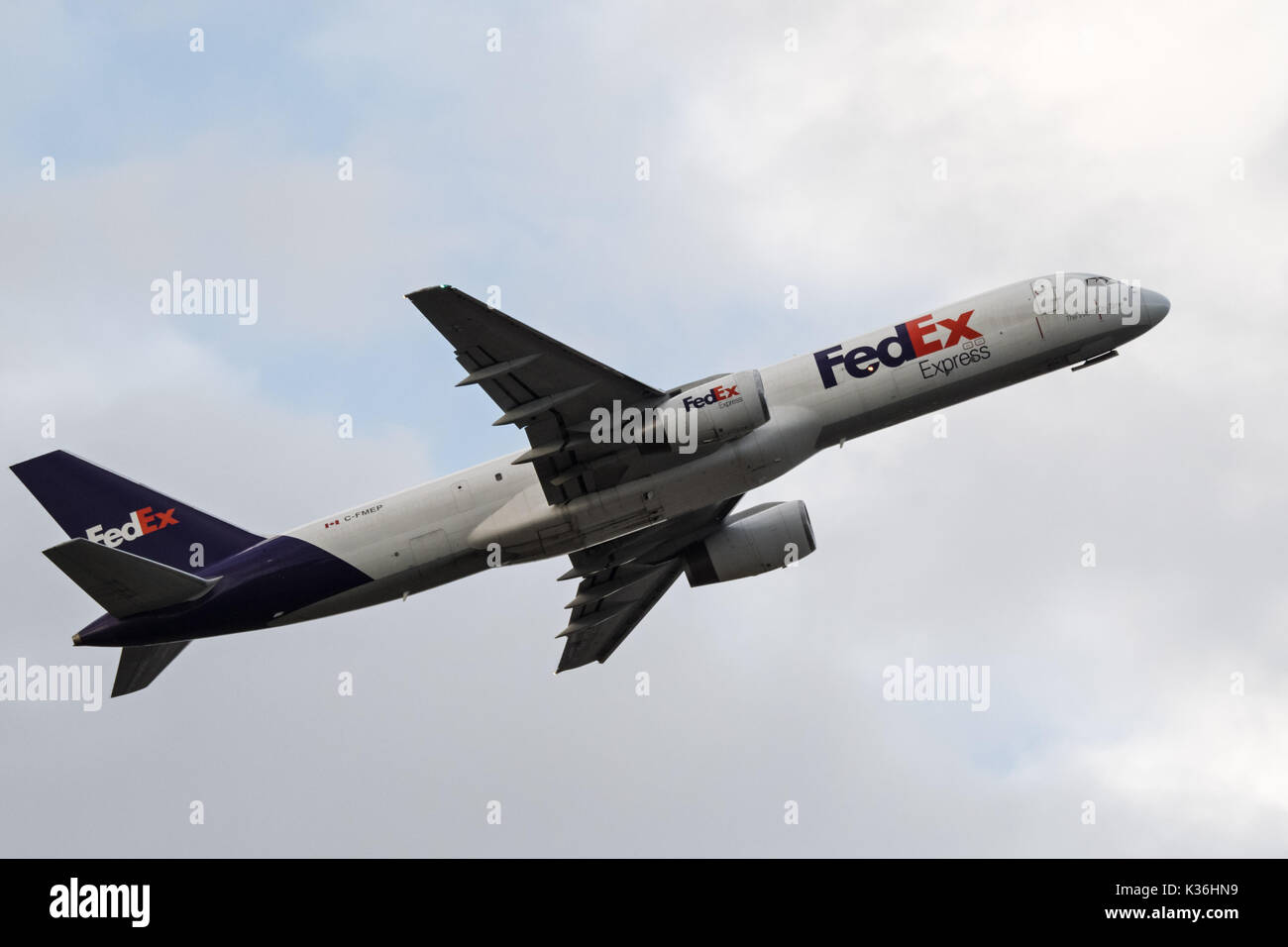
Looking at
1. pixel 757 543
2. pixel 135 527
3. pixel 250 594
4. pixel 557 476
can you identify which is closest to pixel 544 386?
pixel 557 476

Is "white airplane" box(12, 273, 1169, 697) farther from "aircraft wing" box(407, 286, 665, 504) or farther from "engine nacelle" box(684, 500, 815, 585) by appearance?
"engine nacelle" box(684, 500, 815, 585)

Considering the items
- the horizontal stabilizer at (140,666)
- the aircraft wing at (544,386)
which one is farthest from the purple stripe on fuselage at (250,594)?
the aircraft wing at (544,386)

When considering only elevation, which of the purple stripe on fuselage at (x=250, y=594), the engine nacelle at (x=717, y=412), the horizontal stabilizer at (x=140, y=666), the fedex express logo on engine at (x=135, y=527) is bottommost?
the horizontal stabilizer at (x=140, y=666)

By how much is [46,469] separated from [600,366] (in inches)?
774

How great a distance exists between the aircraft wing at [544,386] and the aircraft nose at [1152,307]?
16681mm

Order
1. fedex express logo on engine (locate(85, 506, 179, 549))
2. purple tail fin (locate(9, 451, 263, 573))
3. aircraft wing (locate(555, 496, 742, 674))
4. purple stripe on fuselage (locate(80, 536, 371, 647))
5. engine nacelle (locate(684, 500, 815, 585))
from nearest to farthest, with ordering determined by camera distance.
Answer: purple stripe on fuselage (locate(80, 536, 371, 647)) < purple tail fin (locate(9, 451, 263, 573)) < fedex express logo on engine (locate(85, 506, 179, 549)) < engine nacelle (locate(684, 500, 815, 585)) < aircraft wing (locate(555, 496, 742, 674))

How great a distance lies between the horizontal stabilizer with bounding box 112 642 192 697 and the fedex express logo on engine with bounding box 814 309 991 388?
2461cm

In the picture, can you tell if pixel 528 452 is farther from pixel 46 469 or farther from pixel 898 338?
pixel 46 469

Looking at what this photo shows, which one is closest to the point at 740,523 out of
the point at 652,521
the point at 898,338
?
the point at 652,521

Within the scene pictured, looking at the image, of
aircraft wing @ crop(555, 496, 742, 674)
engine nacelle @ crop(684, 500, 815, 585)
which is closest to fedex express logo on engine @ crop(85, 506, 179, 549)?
aircraft wing @ crop(555, 496, 742, 674)

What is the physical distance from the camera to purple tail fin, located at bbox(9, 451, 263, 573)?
4753cm

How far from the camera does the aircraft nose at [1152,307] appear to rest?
46875mm

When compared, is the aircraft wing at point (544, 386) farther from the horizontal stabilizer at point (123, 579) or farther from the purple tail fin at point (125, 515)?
the horizontal stabilizer at point (123, 579)

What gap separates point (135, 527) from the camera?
158ft
